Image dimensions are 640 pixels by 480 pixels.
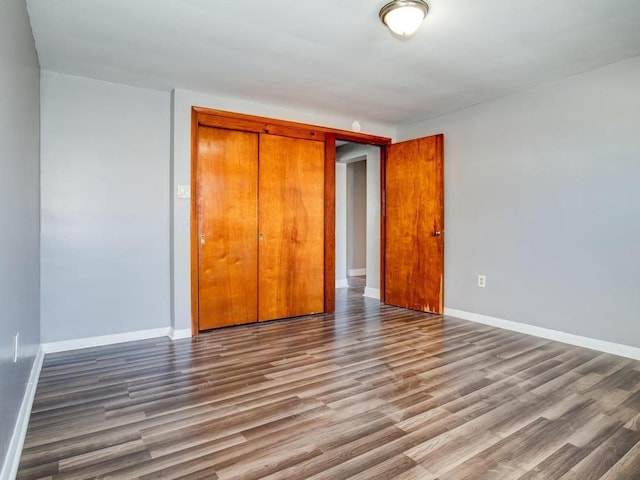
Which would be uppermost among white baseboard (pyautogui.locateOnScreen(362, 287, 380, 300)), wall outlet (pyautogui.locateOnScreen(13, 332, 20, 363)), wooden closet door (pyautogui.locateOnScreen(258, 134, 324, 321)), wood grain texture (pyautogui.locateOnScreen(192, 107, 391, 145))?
wood grain texture (pyautogui.locateOnScreen(192, 107, 391, 145))

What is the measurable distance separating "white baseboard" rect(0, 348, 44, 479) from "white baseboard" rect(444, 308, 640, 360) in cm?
383

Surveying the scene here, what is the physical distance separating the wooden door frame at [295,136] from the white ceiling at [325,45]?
27 cm

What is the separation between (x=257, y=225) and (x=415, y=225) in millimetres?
1907

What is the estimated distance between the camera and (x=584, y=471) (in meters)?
1.57

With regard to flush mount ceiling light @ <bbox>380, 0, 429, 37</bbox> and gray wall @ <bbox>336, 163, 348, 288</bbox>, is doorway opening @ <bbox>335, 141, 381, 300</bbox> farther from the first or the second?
flush mount ceiling light @ <bbox>380, 0, 429, 37</bbox>

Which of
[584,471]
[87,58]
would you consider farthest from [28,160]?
[584,471]

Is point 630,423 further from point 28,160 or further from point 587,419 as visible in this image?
point 28,160

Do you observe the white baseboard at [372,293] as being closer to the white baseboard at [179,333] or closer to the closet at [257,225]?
the closet at [257,225]

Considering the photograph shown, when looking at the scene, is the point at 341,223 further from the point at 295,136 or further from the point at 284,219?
the point at 295,136

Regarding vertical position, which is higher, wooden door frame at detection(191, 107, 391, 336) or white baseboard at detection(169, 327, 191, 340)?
wooden door frame at detection(191, 107, 391, 336)

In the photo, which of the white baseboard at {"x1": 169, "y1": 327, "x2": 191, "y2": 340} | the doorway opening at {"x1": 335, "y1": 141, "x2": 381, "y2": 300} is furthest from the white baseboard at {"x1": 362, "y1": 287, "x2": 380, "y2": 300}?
the white baseboard at {"x1": 169, "y1": 327, "x2": 191, "y2": 340}

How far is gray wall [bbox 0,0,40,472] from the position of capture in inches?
59.7

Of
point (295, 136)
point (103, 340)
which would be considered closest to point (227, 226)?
point (295, 136)

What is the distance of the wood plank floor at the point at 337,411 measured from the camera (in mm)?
1603
